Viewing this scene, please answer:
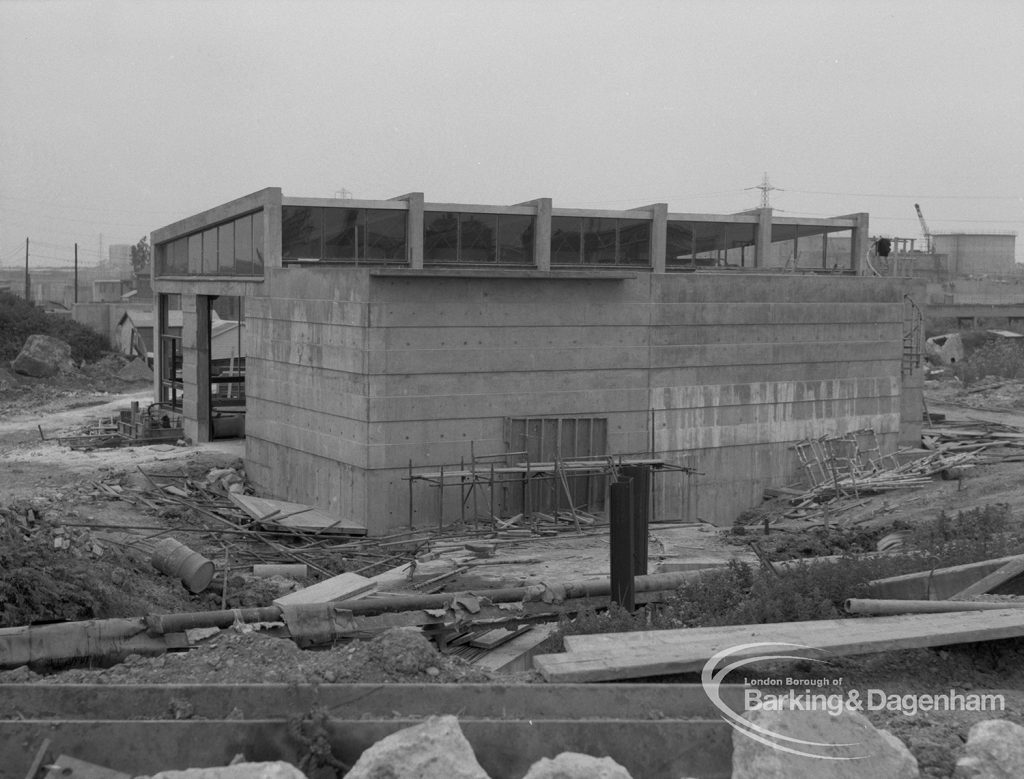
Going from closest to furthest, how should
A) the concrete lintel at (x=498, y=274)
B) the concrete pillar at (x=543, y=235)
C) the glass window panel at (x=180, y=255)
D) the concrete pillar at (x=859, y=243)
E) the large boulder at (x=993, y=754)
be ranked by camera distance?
1. the large boulder at (x=993, y=754)
2. the concrete lintel at (x=498, y=274)
3. the concrete pillar at (x=543, y=235)
4. the glass window panel at (x=180, y=255)
5. the concrete pillar at (x=859, y=243)

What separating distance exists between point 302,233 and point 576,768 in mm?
18773

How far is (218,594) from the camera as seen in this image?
1388cm

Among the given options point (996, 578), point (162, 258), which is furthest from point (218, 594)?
point (162, 258)

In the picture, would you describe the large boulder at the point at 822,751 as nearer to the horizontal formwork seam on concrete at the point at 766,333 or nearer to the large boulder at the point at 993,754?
the large boulder at the point at 993,754

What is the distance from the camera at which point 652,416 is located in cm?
2212

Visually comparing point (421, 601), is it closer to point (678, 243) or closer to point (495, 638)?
point (495, 638)

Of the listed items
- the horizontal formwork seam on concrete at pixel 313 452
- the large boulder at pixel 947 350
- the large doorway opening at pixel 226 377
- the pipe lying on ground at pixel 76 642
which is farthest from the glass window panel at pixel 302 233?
the large boulder at pixel 947 350

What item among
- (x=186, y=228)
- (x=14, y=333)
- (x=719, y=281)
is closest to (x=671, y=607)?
(x=719, y=281)

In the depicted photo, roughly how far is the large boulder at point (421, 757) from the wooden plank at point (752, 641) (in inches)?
52.7

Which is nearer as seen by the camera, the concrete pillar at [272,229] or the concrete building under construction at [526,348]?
the concrete building under construction at [526,348]

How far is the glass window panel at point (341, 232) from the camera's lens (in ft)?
73.8

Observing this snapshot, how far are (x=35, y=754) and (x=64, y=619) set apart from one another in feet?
17.0

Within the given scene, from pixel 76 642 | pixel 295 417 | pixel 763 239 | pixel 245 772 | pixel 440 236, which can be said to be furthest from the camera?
pixel 763 239

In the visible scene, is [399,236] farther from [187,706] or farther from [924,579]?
[187,706]
